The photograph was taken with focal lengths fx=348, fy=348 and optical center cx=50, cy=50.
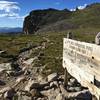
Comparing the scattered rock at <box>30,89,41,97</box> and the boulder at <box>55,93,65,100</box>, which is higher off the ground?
the boulder at <box>55,93,65,100</box>

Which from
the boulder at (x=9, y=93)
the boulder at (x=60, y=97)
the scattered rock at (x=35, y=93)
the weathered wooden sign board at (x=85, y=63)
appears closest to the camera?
the weathered wooden sign board at (x=85, y=63)

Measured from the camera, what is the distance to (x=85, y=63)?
49.6 ft

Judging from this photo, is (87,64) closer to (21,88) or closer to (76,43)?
(76,43)

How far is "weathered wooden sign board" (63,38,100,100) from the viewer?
13625 millimetres

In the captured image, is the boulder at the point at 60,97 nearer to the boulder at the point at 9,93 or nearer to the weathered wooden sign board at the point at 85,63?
the weathered wooden sign board at the point at 85,63

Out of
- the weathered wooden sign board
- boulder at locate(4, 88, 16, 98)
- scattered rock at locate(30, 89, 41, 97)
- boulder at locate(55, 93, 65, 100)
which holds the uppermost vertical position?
the weathered wooden sign board

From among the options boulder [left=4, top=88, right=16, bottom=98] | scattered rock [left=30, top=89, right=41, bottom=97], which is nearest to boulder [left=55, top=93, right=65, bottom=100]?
scattered rock [left=30, top=89, right=41, bottom=97]

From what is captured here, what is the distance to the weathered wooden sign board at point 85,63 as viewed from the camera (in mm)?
13625

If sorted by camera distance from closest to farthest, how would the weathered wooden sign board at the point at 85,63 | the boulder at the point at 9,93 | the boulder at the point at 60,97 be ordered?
the weathered wooden sign board at the point at 85,63, the boulder at the point at 60,97, the boulder at the point at 9,93

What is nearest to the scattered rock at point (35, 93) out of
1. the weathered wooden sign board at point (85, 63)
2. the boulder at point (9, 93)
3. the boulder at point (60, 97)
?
the boulder at point (9, 93)

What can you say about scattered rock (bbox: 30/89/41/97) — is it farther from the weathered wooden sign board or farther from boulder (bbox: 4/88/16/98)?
the weathered wooden sign board

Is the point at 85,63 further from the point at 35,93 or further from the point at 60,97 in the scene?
the point at 35,93

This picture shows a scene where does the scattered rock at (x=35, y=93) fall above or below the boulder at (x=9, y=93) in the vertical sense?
above

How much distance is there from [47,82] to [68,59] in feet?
13.3
